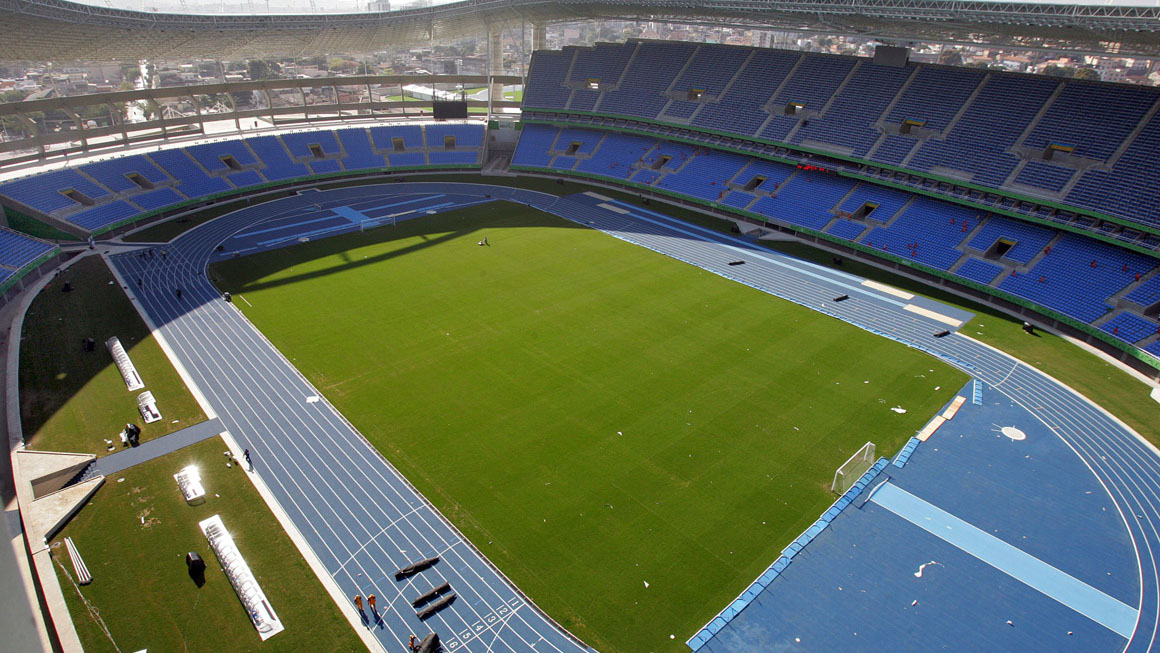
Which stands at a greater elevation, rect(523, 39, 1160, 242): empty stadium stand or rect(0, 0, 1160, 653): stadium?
rect(523, 39, 1160, 242): empty stadium stand

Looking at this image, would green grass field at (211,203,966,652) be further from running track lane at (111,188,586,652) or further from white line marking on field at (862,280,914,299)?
white line marking on field at (862,280,914,299)

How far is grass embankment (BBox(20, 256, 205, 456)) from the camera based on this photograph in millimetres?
21859

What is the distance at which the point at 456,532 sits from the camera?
18.3 meters

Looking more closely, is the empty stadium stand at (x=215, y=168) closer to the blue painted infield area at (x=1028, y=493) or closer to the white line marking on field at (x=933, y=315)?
the white line marking on field at (x=933, y=315)

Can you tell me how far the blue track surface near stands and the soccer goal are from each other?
2.99ft

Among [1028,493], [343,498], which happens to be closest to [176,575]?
[343,498]

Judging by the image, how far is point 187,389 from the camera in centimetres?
2430

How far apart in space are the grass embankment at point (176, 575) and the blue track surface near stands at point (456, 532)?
882 millimetres

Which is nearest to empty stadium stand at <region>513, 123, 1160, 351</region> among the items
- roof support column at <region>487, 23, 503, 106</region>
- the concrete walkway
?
roof support column at <region>487, 23, 503, 106</region>

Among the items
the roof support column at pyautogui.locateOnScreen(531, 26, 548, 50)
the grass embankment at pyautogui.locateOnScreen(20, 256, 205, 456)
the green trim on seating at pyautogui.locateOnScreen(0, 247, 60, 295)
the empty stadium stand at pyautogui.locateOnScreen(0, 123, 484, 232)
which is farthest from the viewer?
the roof support column at pyautogui.locateOnScreen(531, 26, 548, 50)

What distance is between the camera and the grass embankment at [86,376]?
21.9 meters

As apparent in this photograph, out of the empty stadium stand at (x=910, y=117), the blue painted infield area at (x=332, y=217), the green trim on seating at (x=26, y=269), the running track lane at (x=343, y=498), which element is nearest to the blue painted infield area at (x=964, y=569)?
the running track lane at (x=343, y=498)

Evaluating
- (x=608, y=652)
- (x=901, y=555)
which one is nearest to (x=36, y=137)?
(x=608, y=652)

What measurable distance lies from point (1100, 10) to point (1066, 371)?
15.3 metres
